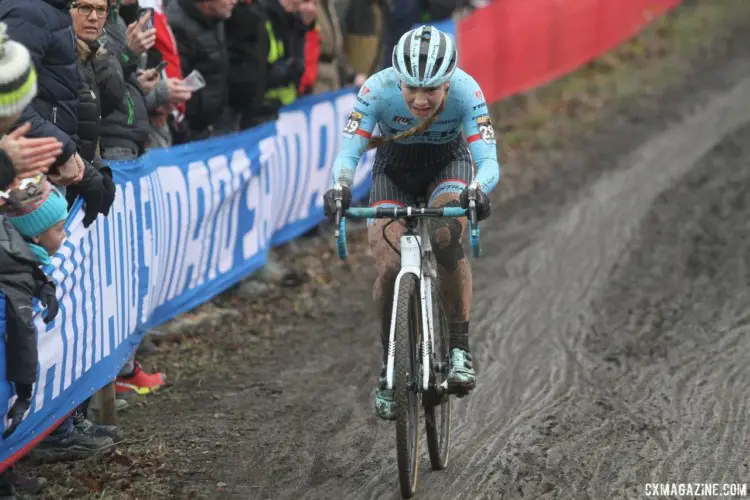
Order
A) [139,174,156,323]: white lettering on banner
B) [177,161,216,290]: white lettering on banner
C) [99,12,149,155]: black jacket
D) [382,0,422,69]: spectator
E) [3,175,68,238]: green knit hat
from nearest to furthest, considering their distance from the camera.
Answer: [3,175,68,238]: green knit hat → [99,12,149,155]: black jacket → [139,174,156,323]: white lettering on banner → [177,161,216,290]: white lettering on banner → [382,0,422,69]: spectator

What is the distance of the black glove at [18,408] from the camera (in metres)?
5.89

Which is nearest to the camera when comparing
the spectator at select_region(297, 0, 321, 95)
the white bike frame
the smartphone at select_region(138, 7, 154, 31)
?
the white bike frame

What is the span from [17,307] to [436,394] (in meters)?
2.33

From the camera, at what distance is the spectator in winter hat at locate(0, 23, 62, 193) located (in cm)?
557

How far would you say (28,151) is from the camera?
5812 millimetres

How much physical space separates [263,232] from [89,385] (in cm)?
419

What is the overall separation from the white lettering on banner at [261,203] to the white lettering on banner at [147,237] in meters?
2.32

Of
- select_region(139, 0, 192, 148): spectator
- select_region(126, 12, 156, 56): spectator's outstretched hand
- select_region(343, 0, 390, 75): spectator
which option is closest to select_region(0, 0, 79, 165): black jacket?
select_region(126, 12, 156, 56): spectator's outstretched hand

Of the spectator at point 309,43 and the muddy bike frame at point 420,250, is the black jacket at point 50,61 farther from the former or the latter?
the spectator at point 309,43

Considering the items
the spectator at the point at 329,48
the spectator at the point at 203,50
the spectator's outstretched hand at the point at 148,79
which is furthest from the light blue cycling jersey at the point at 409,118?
the spectator at the point at 329,48

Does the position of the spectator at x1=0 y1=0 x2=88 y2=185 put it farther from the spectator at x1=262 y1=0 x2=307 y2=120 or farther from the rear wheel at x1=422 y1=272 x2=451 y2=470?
the spectator at x1=262 y1=0 x2=307 y2=120

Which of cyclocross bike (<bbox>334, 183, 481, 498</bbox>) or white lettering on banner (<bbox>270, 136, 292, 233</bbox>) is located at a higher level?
cyclocross bike (<bbox>334, 183, 481, 498</bbox>)

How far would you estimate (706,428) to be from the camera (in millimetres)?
7566

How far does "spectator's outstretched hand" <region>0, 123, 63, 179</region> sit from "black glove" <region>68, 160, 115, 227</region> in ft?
3.03
